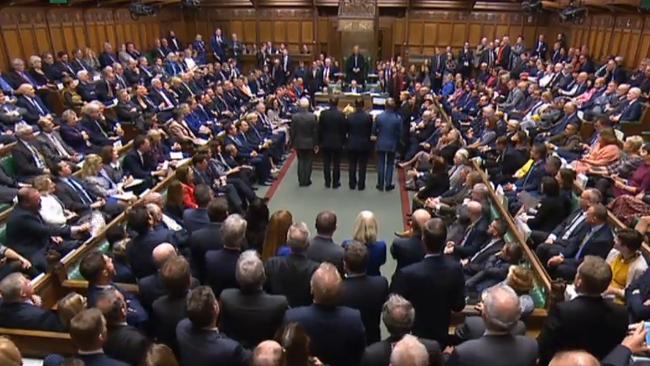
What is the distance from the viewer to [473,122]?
10.1 meters

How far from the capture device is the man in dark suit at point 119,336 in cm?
254

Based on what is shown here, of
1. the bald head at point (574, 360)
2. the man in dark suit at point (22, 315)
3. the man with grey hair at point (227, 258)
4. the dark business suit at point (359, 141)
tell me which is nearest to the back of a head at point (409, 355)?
the bald head at point (574, 360)

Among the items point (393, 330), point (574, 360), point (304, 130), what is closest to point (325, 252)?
point (393, 330)

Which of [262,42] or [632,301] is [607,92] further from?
[262,42]

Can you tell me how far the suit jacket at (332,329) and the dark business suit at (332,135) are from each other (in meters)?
5.72

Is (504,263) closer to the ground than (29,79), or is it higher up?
closer to the ground

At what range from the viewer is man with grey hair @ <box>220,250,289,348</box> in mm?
2789

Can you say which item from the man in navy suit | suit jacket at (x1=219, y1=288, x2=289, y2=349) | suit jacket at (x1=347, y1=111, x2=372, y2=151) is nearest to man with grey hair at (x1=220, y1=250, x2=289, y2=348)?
suit jacket at (x1=219, y1=288, x2=289, y2=349)

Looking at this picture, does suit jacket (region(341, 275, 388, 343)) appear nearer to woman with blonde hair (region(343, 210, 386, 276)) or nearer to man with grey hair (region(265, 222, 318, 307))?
man with grey hair (region(265, 222, 318, 307))

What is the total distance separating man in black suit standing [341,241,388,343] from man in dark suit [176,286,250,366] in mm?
743

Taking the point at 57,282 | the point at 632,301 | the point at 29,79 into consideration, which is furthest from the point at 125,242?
the point at 29,79

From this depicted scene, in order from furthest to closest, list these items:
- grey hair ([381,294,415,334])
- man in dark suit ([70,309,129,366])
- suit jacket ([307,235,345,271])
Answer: suit jacket ([307,235,345,271]), grey hair ([381,294,415,334]), man in dark suit ([70,309,129,366])

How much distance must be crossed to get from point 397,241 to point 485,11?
15391mm

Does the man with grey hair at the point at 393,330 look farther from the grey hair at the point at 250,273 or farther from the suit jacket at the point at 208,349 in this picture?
the grey hair at the point at 250,273
